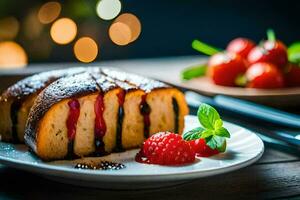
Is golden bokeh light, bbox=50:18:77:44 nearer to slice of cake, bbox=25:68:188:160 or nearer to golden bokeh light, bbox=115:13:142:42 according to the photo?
golden bokeh light, bbox=115:13:142:42

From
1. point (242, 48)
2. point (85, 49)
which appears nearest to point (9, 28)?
point (85, 49)

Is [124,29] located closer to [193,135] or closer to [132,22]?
[132,22]

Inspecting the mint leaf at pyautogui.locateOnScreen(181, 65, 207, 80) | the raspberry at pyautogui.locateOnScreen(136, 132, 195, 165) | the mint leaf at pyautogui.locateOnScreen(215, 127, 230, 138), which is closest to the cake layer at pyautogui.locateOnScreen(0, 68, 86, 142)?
the raspberry at pyautogui.locateOnScreen(136, 132, 195, 165)

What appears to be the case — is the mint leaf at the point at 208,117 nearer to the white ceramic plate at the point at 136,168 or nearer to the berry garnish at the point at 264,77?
the white ceramic plate at the point at 136,168

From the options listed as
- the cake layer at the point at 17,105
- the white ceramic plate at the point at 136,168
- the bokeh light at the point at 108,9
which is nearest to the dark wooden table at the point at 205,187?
the white ceramic plate at the point at 136,168

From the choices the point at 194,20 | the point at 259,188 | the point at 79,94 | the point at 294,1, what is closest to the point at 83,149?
the point at 79,94

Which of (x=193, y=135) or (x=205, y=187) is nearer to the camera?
(x=205, y=187)
